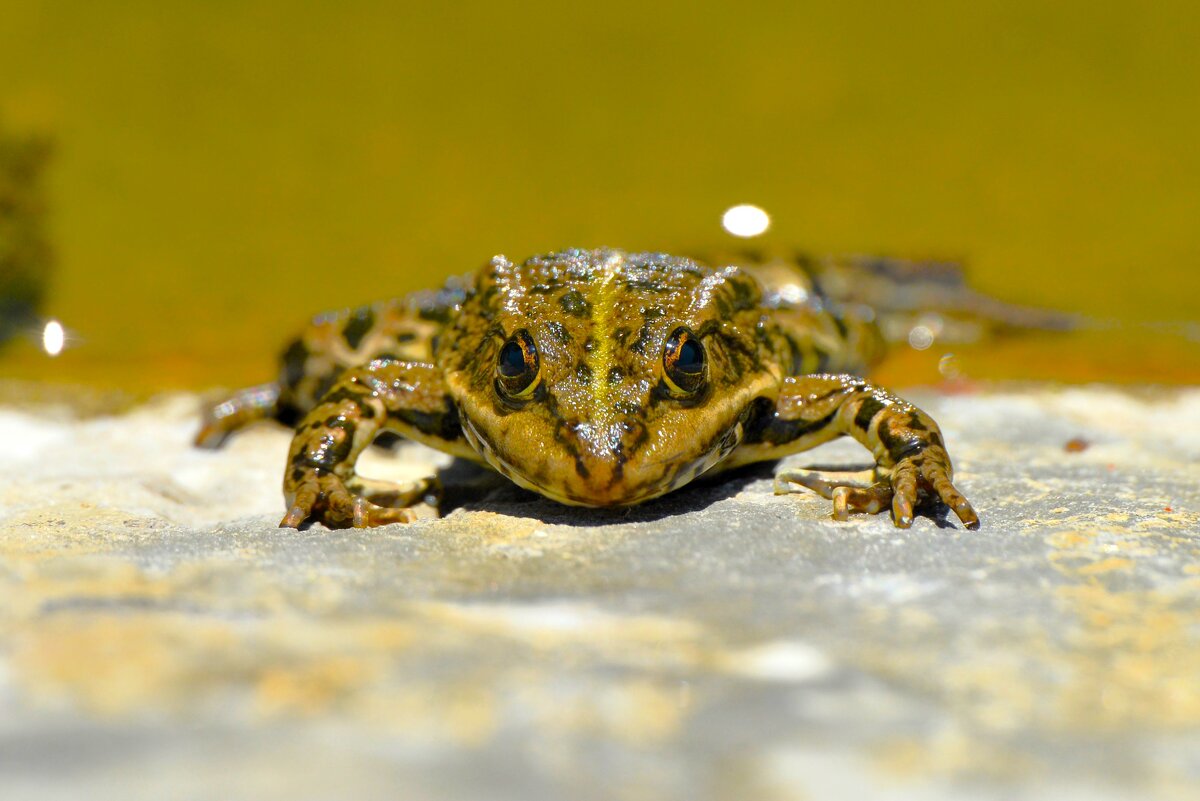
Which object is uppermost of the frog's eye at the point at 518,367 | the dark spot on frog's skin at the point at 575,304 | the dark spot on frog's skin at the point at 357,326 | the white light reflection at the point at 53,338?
the white light reflection at the point at 53,338

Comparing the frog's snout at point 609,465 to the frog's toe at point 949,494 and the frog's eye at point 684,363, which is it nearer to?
the frog's eye at point 684,363

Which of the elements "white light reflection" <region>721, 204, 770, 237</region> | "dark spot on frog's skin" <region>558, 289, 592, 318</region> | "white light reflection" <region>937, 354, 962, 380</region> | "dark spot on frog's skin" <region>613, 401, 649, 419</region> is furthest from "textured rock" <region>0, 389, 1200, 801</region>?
"white light reflection" <region>721, 204, 770, 237</region>

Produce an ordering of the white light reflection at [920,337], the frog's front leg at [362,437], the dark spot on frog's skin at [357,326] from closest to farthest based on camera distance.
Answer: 1. the frog's front leg at [362,437]
2. the dark spot on frog's skin at [357,326]
3. the white light reflection at [920,337]

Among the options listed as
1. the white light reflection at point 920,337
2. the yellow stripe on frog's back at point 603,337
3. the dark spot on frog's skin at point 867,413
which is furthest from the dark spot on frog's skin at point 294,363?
the white light reflection at point 920,337

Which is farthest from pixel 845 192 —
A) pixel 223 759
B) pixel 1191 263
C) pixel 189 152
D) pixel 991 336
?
pixel 223 759

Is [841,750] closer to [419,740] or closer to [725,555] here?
[419,740]

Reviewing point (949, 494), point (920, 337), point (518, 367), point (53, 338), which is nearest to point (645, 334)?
point (518, 367)
